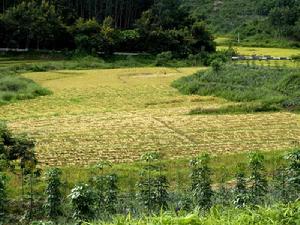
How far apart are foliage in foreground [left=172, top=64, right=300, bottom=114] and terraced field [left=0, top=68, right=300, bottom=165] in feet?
4.77

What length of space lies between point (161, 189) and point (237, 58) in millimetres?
38850

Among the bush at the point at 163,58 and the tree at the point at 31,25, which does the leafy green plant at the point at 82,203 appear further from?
the tree at the point at 31,25

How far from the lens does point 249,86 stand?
3447 centimetres

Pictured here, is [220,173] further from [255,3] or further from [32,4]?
[255,3]

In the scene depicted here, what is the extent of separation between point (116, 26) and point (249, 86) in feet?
107

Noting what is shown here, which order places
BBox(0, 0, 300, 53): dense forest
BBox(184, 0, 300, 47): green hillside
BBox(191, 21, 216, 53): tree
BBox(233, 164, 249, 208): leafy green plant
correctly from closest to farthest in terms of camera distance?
BBox(233, 164, 249, 208): leafy green plant → BBox(0, 0, 300, 53): dense forest → BBox(191, 21, 216, 53): tree → BBox(184, 0, 300, 47): green hillside

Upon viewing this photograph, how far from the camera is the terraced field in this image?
19281mm

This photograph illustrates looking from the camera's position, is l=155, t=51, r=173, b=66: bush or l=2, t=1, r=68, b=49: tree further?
l=155, t=51, r=173, b=66: bush

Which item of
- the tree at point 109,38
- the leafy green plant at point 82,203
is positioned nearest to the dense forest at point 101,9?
the tree at point 109,38

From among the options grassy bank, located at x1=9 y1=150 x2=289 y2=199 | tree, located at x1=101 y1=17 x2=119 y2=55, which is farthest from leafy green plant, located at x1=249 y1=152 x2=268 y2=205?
tree, located at x1=101 y1=17 x2=119 y2=55

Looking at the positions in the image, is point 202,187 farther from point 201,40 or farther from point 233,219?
point 201,40

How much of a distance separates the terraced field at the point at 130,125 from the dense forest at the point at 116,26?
1677 cm

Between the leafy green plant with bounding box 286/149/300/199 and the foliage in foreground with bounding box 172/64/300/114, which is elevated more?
the leafy green plant with bounding box 286/149/300/199

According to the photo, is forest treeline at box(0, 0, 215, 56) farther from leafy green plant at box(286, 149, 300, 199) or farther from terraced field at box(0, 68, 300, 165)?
leafy green plant at box(286, 149, 300, 199)
